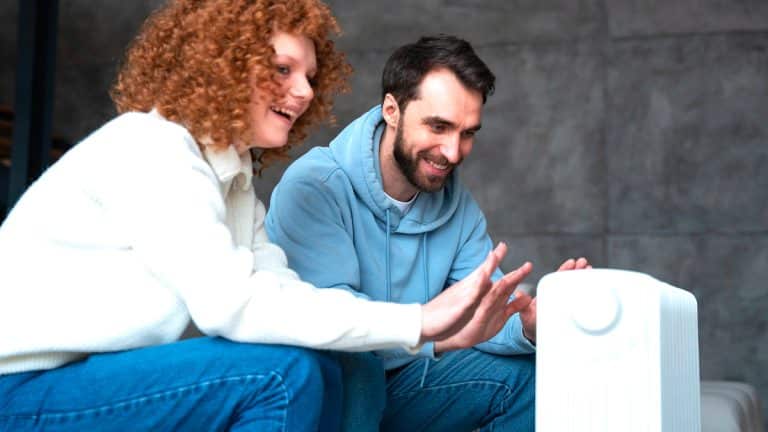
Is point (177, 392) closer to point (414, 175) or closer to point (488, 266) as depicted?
point (488, 266)

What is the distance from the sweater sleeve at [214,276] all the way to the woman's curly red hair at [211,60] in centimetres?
12

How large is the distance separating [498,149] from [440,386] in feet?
9.04

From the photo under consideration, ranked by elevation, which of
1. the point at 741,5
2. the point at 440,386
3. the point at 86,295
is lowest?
the point at 440,386

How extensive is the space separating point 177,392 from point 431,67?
3.92 feet

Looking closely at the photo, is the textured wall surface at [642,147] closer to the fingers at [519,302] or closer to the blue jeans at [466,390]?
the blue jeans at [466,390]

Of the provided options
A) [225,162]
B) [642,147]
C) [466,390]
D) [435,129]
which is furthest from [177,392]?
[642,147]

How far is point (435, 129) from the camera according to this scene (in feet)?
7.61

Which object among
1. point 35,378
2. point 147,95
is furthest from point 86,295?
point 147,95

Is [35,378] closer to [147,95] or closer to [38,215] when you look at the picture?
[38,215]

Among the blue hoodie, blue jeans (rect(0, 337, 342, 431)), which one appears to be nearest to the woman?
blue jeans (rect(0, 337, 342, 431))

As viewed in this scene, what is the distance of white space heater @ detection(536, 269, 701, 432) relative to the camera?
1.36 m

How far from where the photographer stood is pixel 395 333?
142 centimetres

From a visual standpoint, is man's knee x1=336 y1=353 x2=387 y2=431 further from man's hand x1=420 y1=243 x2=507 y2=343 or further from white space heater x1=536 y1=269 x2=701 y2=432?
white space heater x1=536 y1=269 x2=701 y2=432

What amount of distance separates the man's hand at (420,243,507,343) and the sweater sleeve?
0.02 meters
